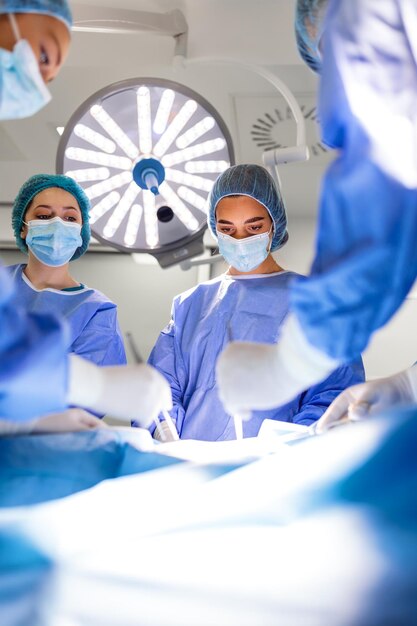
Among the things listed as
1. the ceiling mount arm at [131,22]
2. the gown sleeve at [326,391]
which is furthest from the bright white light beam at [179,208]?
the gown sleeve at [326,391]

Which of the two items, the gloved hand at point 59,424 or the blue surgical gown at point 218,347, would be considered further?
the blue surgical gown at point 218,347

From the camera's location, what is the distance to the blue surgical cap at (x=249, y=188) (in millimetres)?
2492

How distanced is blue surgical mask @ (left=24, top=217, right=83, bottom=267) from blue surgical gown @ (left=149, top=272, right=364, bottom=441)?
41 centimetres

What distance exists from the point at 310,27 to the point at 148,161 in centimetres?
90

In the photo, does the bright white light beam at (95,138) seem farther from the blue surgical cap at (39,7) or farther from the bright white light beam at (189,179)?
the blue surgical cap at (39,7)

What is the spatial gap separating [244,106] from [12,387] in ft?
6.80

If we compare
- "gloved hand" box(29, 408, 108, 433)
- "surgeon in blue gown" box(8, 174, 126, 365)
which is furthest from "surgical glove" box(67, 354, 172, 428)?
"surgeon in blue gown" box(8, 174, 126, 365)

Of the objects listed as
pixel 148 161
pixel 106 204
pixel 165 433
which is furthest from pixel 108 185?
pixel 165 433

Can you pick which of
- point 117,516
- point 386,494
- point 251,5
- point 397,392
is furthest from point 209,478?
point 251,5

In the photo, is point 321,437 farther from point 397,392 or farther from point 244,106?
point 244,106

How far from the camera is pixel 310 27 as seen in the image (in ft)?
5.59

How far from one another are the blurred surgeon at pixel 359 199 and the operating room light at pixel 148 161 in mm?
1027

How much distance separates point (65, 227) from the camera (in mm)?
2463

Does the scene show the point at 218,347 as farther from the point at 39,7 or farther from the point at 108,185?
the point at 39,7
